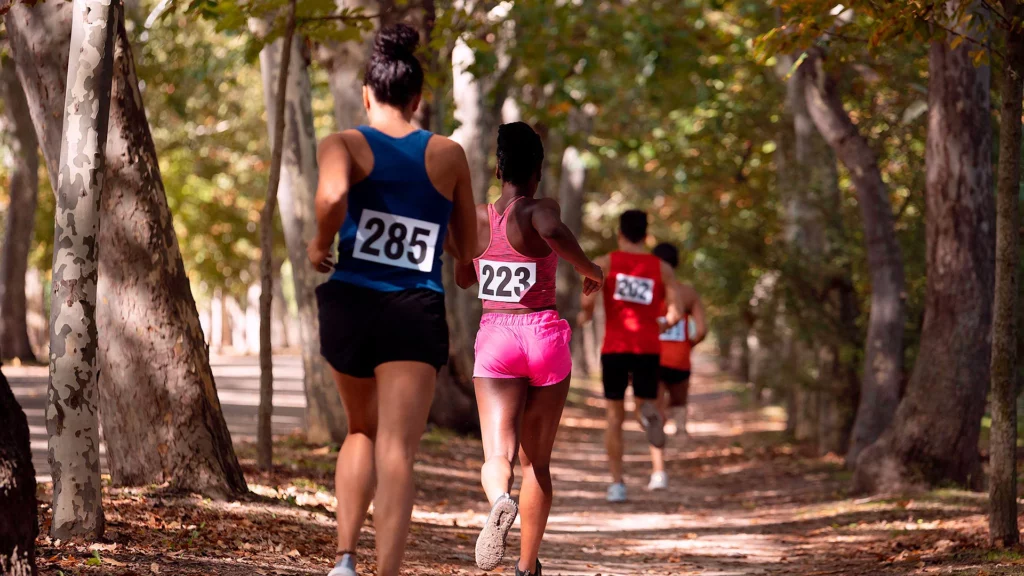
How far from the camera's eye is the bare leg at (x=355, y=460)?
4820 mm

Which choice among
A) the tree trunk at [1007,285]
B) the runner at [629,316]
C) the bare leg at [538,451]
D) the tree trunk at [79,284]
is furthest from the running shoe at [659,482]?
the tree trunk at [79,284]

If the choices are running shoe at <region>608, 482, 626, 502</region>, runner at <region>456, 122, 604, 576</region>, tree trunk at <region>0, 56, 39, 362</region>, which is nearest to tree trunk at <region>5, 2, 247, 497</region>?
runner at <region>456, 122, 604, 576</region>

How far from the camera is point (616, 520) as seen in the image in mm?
10281

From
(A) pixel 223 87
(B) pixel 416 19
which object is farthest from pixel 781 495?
(A) pixel 223 87

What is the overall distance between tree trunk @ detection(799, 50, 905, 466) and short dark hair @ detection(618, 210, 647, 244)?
2.22 meters

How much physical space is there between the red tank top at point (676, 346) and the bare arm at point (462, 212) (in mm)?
8324

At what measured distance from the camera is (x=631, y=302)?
10828 mm

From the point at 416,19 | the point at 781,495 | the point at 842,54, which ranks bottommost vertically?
the point at 781,495

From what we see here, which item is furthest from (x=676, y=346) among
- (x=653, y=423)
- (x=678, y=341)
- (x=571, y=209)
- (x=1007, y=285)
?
(x=571, y=209)

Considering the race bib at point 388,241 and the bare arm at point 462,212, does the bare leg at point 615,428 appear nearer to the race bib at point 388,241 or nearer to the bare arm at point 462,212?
Answer: the bare arm at point 462,212

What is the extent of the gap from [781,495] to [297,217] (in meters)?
5.13

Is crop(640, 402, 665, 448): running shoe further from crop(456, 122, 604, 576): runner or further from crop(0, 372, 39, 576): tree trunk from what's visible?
crop(0, 372, 39, 576): tree trunk

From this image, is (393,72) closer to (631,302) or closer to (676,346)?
(631,302)

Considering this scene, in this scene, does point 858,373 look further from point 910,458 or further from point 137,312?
point 137,312
